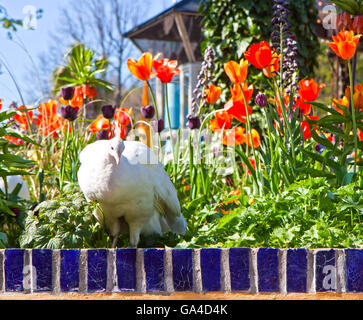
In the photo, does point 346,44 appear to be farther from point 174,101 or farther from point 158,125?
point 174,101

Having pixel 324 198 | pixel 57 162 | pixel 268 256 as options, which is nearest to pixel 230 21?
pixel 57 162

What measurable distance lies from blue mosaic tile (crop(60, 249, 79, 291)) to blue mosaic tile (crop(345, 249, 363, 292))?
0.94 meters

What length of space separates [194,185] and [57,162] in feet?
3.50

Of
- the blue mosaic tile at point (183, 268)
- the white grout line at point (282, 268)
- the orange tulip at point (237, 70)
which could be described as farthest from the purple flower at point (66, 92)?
the white grout line at point (282, 268)

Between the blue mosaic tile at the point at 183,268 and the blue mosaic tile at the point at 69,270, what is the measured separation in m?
0.36

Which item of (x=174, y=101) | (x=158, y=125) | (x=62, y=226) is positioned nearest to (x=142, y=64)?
(x=158, y=125)

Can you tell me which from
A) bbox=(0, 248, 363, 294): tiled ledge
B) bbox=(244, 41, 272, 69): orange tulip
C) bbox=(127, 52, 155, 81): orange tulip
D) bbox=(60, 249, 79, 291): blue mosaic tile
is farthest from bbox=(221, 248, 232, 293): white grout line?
bbox=(127, 52, 155, 81): orange tulip

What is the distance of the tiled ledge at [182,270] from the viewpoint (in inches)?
60.2

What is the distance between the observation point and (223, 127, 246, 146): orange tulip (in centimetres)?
297

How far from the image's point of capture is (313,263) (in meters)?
1.53

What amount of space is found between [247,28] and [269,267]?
3105 millimetres

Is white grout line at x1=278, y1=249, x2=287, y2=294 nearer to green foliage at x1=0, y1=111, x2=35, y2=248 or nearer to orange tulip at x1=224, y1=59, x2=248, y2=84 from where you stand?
orange tulip at x1=224, y1=59, x2=248, y2=84

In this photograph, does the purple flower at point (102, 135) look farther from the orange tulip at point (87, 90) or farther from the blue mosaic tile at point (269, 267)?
the blue mosaic tile at point (269, 267)
